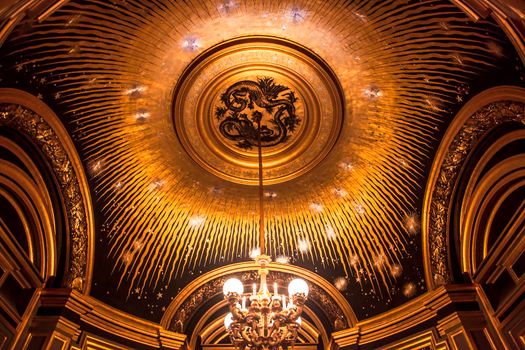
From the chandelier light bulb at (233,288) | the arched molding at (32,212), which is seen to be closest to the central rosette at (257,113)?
the chandelier light bulb at (233,288)

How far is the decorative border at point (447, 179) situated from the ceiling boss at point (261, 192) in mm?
2302

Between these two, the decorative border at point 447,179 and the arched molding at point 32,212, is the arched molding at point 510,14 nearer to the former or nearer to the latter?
the decorative border at point 447,179

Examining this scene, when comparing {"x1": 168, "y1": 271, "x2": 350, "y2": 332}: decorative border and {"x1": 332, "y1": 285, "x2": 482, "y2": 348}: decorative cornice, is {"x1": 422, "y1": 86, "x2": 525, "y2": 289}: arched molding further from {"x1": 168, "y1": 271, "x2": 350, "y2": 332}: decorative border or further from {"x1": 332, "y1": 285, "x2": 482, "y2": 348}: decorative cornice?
{"x1": 168, "y1": 271, "x2": 350, "y2": 332}: decorative border

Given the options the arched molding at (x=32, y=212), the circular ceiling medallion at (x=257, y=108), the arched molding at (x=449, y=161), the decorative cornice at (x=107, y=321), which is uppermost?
the circular ceiling medallion at (x=257, y=108)

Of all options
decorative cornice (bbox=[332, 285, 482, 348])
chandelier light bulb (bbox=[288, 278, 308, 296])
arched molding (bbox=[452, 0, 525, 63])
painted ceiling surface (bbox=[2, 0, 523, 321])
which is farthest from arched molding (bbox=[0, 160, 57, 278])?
arched molding (bbox=[452, 0, 525, 63])

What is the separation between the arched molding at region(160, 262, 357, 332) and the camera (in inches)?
302

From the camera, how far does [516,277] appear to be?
529 cm

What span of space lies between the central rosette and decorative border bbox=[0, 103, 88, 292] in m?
2.32

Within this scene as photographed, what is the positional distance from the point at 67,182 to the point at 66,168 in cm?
21

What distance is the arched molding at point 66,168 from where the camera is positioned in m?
5.46

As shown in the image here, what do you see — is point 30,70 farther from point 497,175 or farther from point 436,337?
point 436,337

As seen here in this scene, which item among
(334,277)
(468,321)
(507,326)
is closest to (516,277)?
(507,326)

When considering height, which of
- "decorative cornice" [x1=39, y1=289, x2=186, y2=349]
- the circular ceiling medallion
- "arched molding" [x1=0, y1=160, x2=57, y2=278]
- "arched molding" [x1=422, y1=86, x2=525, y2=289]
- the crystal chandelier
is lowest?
the crystal chandelier

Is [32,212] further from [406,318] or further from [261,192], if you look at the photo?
[406,318]
